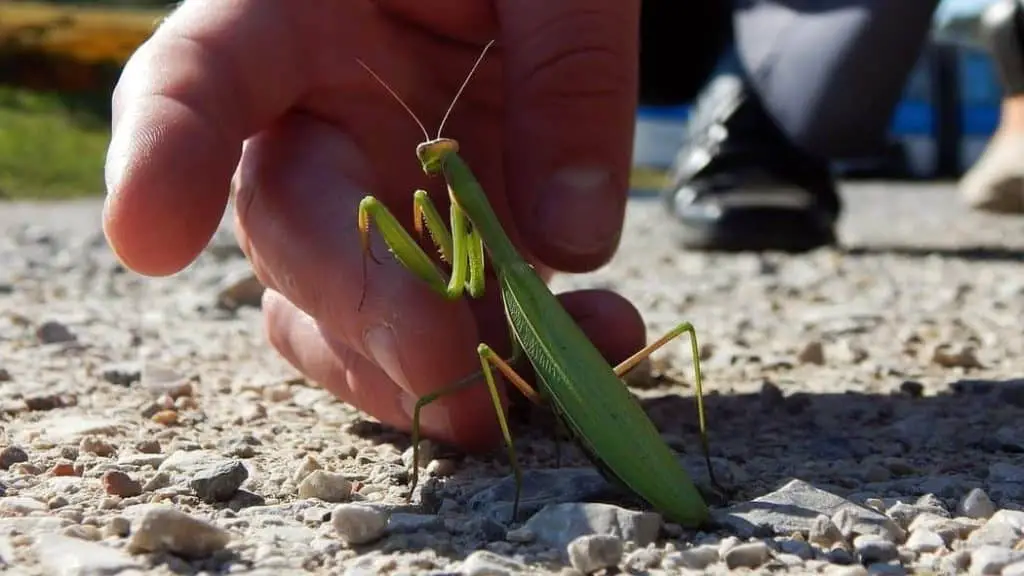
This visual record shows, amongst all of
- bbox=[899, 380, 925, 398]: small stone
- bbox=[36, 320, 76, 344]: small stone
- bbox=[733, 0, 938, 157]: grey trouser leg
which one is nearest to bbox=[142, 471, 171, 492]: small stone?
bbox=[36, 320, 76, 344]: small stone

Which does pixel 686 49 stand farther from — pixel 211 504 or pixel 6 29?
pixel 6 29

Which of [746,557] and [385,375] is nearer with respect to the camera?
[746,557]

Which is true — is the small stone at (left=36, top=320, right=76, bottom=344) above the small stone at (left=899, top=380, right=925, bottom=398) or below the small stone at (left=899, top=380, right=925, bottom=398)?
above

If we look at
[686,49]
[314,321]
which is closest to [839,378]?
[314,321]

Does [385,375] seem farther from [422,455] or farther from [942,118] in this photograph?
[942,118]

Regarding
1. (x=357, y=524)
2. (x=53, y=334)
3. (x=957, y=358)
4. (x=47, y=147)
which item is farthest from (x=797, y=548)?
(x=47, y=147)

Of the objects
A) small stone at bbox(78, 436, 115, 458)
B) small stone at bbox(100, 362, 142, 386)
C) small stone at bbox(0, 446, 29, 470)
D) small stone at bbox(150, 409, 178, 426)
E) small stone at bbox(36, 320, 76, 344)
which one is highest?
small stone at bbox(36, 320, 76, 344)

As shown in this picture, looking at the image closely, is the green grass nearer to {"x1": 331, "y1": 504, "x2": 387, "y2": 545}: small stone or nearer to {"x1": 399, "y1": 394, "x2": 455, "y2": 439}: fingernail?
{"x1": 399, "y1": 394, "x2": 455, "y2": 439}: fingernail
